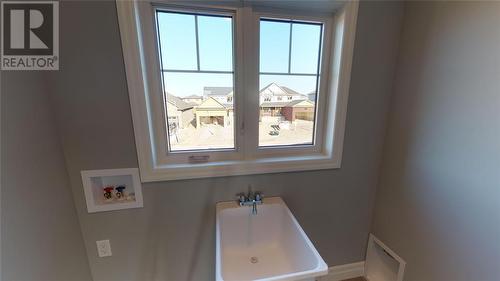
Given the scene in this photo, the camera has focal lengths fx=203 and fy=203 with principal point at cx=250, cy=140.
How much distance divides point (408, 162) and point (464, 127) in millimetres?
378

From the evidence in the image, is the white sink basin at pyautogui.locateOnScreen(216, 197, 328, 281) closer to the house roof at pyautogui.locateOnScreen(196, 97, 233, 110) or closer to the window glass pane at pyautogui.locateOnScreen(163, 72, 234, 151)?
the window glass pane at pyautogui.locateOnScreen(163, 72, 234, 151)

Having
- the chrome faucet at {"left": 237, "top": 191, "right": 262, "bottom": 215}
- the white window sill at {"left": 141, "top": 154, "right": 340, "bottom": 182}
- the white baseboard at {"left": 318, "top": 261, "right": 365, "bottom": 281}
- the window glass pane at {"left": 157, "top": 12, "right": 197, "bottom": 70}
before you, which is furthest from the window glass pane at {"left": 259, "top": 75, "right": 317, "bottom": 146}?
the white baseboard at {"left": 318, "top": 261, "right": 365, "bottom": 281}

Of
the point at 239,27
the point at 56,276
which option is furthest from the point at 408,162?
the point at 56,276

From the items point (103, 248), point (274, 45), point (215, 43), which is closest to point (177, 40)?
point (215, 43)

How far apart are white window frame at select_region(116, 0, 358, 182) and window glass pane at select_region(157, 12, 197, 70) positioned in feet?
0.17

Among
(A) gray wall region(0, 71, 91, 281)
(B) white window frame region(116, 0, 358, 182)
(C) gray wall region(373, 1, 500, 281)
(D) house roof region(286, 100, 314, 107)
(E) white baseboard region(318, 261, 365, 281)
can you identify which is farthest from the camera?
(E) white baseboard region(318, 261, 365, 281)

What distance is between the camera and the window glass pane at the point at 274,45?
129cm

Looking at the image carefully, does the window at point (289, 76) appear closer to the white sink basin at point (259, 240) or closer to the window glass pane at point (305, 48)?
the window glass pane at point (305, 48)

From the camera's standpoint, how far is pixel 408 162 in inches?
52.1

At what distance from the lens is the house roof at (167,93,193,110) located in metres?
1.27

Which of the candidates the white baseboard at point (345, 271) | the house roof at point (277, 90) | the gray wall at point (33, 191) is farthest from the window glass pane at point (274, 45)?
the white baseboard at point (345, 271)

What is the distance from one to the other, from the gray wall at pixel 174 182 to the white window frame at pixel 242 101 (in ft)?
→ 0.19

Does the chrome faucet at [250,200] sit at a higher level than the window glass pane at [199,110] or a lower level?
lower

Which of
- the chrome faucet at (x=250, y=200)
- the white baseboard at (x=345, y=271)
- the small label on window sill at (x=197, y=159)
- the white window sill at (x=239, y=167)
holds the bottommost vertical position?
the white baseboard at (x=345, y=271)
